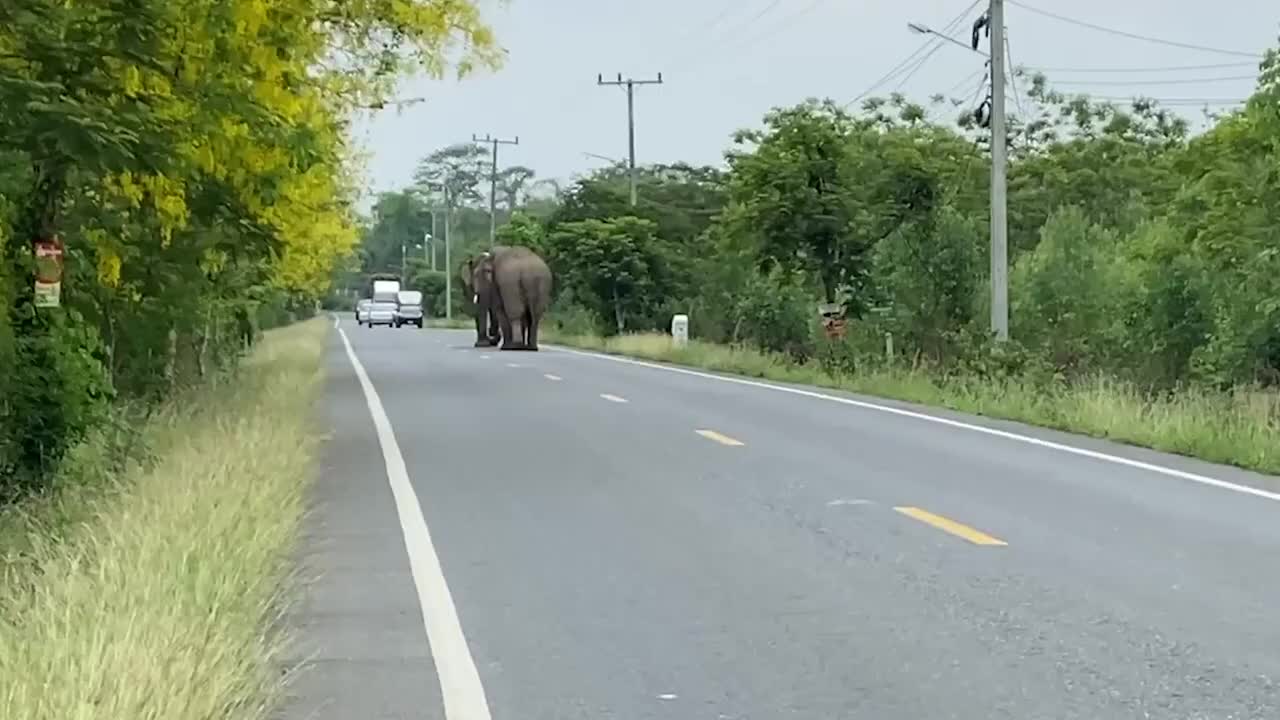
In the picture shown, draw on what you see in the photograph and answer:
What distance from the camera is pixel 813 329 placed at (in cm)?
3919

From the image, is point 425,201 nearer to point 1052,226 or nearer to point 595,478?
point 1052,226

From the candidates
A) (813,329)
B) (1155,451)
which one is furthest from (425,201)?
(1155,451)

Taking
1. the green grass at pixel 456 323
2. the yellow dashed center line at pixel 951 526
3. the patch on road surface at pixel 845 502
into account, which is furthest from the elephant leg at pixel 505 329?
the green grass at pixel 456 323

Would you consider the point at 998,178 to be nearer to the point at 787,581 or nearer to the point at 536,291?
the point at 787,581

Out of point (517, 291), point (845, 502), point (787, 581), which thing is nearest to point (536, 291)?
point (517, 291)

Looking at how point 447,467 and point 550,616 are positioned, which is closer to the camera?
point 550,616

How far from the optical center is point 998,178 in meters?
27.0

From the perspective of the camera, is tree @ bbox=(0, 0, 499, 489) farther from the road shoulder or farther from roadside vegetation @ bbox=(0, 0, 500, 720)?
the road shoulder

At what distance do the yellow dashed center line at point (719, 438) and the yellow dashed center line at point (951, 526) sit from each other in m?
5.15

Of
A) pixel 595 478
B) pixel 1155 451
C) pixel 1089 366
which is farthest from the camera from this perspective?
pixel 1089 366

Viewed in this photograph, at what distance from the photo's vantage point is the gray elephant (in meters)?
48.6

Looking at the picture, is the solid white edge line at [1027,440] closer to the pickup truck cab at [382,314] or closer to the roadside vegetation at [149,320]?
the roadside vegetation at [149,320]

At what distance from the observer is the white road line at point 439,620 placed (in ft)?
23.9

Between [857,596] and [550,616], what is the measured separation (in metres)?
1.62
